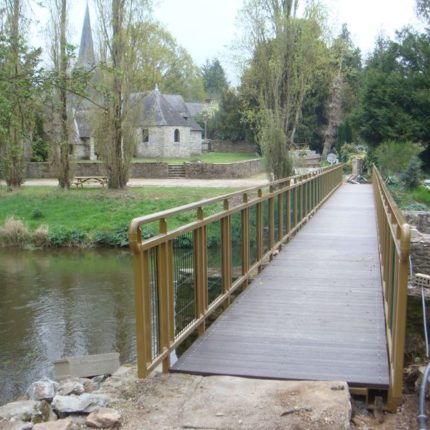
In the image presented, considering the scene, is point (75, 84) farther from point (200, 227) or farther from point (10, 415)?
point (10, 415)

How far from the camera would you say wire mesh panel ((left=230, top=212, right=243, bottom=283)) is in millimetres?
6727

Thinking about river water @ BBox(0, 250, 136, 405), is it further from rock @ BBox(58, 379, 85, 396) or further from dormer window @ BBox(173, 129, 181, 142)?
dormer window @ BBox(173, 129, 181, 142)

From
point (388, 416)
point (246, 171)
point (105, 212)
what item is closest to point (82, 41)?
point (246, 171)

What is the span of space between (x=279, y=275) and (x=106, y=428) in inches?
191

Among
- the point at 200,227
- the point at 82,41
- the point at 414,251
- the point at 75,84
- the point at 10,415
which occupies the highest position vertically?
the point at 82,41

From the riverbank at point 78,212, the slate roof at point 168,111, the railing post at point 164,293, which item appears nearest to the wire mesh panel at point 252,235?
the railing post at point 164,293

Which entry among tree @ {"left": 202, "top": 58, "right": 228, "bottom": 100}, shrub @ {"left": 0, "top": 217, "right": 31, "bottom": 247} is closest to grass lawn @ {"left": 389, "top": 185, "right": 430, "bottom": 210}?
shrub @ {"left": 0, "top": 217, "right": 31, "bottom": 247}

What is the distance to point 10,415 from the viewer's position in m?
4.13

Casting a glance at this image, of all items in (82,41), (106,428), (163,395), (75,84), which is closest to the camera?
(106,428)

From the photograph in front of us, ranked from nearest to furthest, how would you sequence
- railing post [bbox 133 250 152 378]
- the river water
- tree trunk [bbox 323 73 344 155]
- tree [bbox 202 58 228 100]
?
railing post [bbox 133 250 152 378] < the river water < tree trunk [bbox 323 73 344 155] < tree [bbox 202 58 228 100]

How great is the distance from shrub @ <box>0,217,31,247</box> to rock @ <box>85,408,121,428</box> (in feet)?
62.6

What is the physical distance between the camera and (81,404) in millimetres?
3768

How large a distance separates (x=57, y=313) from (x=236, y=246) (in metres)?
6.32

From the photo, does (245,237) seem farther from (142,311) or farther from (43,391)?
(142,311)
